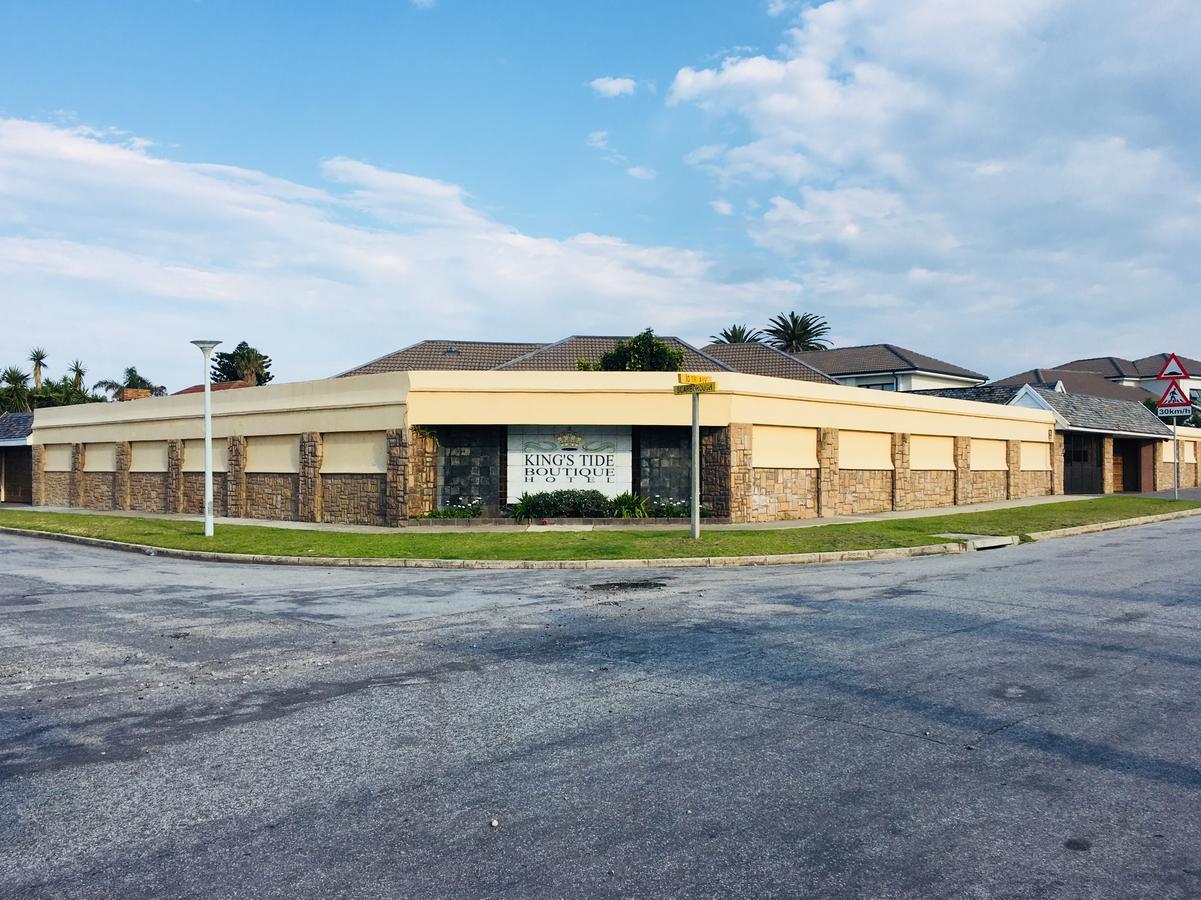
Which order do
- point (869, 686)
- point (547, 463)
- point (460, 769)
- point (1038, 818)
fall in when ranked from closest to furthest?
point (1038, 818)
point (460, 769)
point (869, 686)
point (547, 463)

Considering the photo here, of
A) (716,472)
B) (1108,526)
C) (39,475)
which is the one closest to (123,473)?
(39,475)

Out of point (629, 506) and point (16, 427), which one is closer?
point (629, 506)

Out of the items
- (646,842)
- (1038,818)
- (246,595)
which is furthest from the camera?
(246,595)

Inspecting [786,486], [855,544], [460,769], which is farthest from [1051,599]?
[786,486]

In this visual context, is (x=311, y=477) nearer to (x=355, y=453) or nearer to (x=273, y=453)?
(x=355, y=453)

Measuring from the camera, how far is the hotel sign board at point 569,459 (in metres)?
24.5

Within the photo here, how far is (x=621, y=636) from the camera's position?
29.8 ft

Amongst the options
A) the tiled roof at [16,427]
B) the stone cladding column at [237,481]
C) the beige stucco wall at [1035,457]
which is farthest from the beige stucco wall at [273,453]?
the beige stucco wall at [1035,457]

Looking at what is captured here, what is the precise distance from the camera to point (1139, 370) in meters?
84.8

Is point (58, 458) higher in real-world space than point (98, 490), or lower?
higher

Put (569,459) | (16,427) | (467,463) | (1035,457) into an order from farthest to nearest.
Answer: (16,427) → (1035,457) → (467,463) → (569,459)

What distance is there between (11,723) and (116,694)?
0.83m

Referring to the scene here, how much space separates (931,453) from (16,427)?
42.9m

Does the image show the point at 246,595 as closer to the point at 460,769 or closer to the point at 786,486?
the point at 460,769
